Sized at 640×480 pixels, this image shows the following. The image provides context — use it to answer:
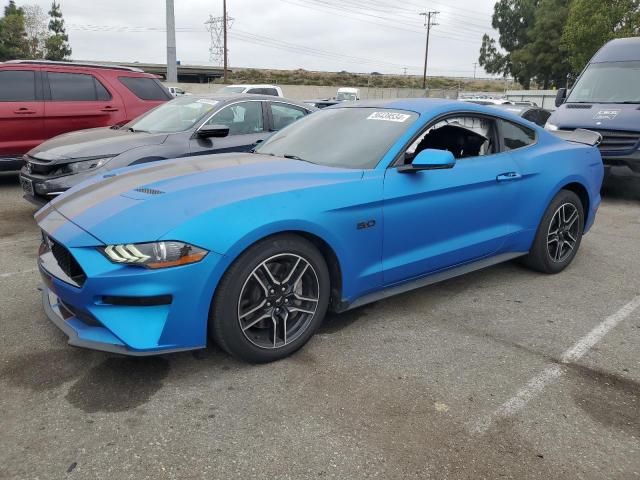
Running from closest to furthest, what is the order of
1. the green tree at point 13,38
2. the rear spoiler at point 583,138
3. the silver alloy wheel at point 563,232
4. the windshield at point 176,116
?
the silver alloy wheel at point 563,232
the rear spoiler at point 583,138
the windshield at point 176,116
the green tree at point 13,38

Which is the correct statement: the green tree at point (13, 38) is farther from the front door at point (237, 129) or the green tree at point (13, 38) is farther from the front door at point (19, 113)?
the front door at point (237, 129)

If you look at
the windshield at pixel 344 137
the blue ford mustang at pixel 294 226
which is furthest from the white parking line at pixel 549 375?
the windshield at pixel 344 137

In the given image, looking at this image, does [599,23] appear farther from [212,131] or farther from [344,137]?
[344,137]

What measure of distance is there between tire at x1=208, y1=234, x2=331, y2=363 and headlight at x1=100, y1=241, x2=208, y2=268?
256 millimetres

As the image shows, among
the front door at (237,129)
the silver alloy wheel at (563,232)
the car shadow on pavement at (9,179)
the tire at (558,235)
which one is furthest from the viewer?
the car shadow on pavement at (9,179)

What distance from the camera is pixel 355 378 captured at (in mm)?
3004

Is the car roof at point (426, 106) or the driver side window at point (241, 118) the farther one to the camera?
the driver side window at point (241, 118)

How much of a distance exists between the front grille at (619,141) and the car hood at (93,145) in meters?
6.30

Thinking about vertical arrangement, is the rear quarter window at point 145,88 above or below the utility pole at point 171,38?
below

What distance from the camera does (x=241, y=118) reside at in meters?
6.57

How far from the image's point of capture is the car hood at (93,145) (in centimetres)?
580

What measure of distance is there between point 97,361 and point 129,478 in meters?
1.07

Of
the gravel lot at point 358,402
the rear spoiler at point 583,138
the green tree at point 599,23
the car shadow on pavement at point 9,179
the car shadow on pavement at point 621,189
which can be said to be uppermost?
the green tree at point 599,23

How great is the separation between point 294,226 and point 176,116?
4.10 metres
